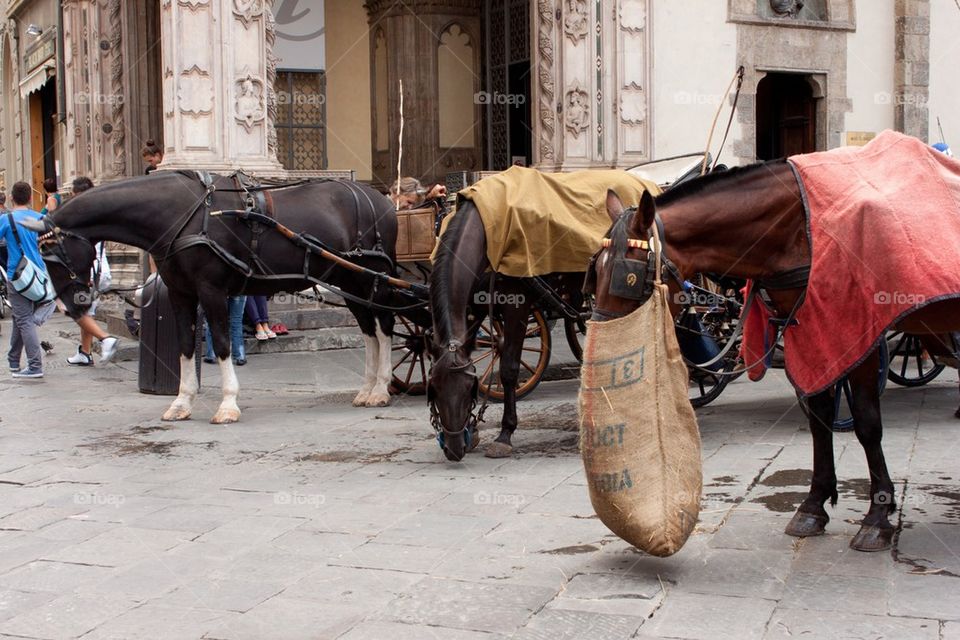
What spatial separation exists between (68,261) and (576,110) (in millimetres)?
8538

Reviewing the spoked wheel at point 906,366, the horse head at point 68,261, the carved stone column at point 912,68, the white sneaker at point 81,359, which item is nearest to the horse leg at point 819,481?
the spoked wheel at point 906,366

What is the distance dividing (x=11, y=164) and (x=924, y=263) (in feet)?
95.7

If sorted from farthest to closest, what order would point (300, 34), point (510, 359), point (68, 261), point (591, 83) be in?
point (300, 34) → point (591, 83) → point (68, 261) → point (510, 359)

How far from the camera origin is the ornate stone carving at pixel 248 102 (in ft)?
43.9

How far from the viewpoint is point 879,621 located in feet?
13.3

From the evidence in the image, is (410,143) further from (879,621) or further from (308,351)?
(879,621)

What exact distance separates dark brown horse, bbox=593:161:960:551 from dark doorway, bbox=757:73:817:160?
13059 millimetres

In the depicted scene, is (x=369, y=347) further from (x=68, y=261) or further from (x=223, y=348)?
(x=68, y=261)

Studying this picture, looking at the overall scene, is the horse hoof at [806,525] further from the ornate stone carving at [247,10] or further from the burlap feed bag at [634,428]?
the ornate stone carving at [247,10]

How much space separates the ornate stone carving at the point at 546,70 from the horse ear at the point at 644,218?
36.4 ft

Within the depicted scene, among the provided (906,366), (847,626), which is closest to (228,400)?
(906,366)

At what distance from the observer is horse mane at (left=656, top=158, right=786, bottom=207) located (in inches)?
195

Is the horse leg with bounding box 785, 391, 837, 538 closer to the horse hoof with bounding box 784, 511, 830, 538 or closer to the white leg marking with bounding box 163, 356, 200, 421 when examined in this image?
the horse hoof with bounding box 784, 511, 830, 538

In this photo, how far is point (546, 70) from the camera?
50.7 feet
